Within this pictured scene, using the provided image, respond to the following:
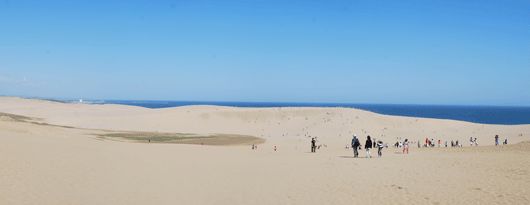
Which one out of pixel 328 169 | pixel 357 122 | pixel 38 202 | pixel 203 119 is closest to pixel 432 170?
pixel 328 169

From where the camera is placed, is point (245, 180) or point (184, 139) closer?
point (245, 180)

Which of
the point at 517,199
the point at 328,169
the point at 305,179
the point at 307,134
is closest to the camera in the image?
the point at 517,199

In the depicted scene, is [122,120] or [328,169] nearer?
[328,169]

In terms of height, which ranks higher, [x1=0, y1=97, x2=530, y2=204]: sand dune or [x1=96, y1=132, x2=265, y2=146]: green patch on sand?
[x1=0, y1=97, x2=530, y2=204]: sand dune

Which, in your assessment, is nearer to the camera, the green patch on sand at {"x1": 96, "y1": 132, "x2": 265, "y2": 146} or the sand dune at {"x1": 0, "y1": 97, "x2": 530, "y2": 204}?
the sand dune at {"x1": 0, "y1": 97, "x2": 530, "y2": 204}

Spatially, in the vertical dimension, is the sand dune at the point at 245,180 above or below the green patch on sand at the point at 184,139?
above

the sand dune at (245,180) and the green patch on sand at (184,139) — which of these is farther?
the green patch on sand at (184,139)

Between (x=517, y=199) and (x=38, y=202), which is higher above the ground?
(x=517, y=199)

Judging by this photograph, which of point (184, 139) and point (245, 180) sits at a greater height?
point (245, 180)

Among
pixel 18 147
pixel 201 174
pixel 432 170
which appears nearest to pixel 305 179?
pixel 201 174

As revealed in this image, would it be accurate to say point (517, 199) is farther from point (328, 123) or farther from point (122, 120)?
point (122, 120)

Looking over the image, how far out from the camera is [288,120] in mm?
60344

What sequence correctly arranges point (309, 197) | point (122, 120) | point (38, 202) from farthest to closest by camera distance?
point (122, 120), point (309, 197), point (38, 202)

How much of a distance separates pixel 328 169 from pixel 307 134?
32062 millimetres
